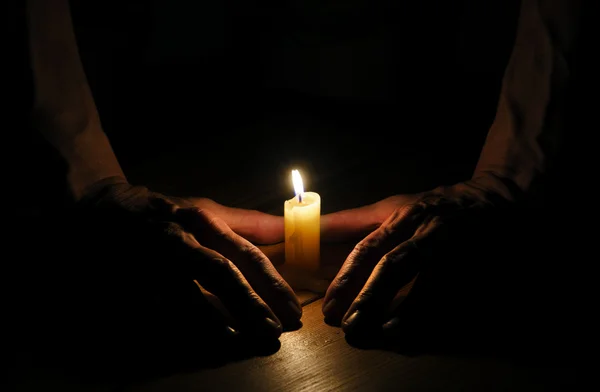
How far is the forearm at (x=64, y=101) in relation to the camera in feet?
4.59

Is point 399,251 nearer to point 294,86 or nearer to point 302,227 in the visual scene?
point 302,227

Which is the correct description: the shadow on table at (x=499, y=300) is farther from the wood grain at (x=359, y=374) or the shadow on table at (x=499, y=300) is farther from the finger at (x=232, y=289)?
the finger at (x=232, y=289)

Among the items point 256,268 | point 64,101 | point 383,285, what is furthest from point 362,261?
point 64,101

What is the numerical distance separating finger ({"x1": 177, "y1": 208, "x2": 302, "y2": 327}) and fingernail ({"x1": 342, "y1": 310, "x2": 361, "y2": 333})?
0.10 m

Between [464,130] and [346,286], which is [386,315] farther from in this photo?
[464,130]

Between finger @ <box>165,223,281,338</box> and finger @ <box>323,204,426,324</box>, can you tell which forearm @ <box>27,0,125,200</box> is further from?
finger @ <box>323,204,426,324</box>

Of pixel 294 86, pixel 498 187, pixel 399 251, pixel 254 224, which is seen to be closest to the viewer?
pixel 399 251

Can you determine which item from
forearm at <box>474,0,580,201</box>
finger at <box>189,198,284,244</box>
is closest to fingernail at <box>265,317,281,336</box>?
finger at <box>189,198,284,244</box>

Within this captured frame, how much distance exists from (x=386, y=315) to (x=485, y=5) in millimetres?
1828

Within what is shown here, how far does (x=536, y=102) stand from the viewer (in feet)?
4.87

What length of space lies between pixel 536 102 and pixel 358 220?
49 centimetres

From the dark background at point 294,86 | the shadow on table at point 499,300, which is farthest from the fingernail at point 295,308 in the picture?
the dark background at point 294,86

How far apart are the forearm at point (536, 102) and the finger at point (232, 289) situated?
636mm

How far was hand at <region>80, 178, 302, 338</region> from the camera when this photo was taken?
3.92ft
